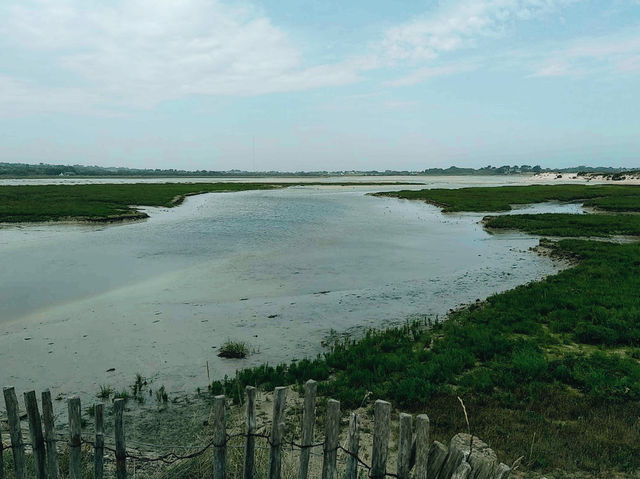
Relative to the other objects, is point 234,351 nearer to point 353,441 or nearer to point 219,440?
point 219,440

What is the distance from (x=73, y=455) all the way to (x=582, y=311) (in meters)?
14.4

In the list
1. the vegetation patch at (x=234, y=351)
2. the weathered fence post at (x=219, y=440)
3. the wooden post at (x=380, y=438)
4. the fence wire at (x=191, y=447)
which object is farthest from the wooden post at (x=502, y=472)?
the vegetation patch at (x=234, y=351)

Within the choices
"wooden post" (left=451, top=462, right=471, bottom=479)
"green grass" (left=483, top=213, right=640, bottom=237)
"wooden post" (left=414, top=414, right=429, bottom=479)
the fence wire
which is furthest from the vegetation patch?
"green grass" (left=483, top=213, right=640, bottom=237)

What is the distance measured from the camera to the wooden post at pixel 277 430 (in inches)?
179

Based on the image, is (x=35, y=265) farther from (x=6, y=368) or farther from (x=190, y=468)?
(x=190, y=468)

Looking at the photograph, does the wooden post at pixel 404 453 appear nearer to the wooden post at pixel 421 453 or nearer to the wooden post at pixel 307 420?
the wooden post at pixel 421 453

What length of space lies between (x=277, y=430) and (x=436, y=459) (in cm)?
161

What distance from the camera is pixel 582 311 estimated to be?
14242mm

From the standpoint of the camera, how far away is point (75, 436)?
4855 mm

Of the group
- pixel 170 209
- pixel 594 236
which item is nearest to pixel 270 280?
pixel 594 236

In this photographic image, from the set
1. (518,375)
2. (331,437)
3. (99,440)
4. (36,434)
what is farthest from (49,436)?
(518,375)

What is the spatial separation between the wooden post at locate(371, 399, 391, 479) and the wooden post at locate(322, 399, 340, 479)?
0.37m

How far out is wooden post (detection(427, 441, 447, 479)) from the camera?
171 inches

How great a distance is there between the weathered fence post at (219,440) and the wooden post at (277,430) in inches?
20.0
